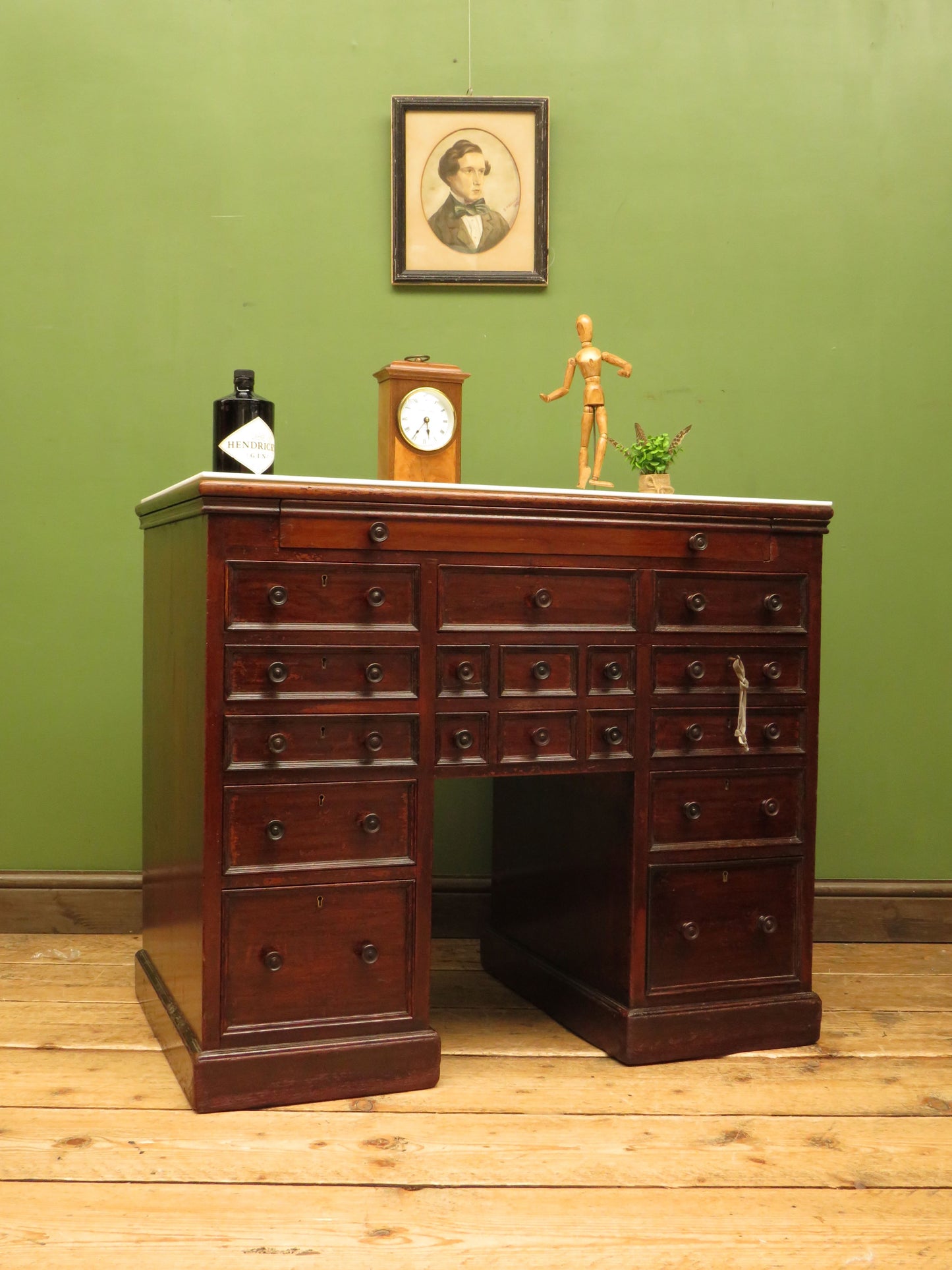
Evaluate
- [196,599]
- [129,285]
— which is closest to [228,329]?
[129,285]

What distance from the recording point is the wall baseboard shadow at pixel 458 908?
297 centimetres

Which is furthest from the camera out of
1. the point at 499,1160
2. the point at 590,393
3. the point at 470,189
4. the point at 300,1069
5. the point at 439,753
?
the point at 470,189

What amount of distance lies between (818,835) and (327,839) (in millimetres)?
1557

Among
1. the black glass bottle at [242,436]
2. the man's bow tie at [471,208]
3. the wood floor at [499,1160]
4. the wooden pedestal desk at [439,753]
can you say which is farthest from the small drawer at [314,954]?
the man's bow tie at [471,208]

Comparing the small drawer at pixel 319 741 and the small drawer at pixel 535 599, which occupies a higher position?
the small drawer at pixel 535 599

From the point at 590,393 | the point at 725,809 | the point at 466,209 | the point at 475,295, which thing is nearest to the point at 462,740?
the point at 725,809

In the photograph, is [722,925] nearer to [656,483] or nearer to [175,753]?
[656,483]

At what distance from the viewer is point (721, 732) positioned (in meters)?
2.29

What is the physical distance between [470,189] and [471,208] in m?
0.05

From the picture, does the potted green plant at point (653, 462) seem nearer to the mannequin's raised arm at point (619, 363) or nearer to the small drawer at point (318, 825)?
the mannequin's raised arm at point (619, 363)

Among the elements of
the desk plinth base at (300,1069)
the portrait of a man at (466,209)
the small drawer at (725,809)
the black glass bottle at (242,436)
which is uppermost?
the portrait of a man at (466,209)

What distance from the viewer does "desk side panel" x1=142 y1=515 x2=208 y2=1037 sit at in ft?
6.63

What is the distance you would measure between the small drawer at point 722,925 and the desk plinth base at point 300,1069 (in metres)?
0.49

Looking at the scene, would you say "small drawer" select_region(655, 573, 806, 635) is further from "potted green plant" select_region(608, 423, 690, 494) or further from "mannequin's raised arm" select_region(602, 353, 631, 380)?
"mannequin's raised arm" select_region(602, 353, 631, 380)
